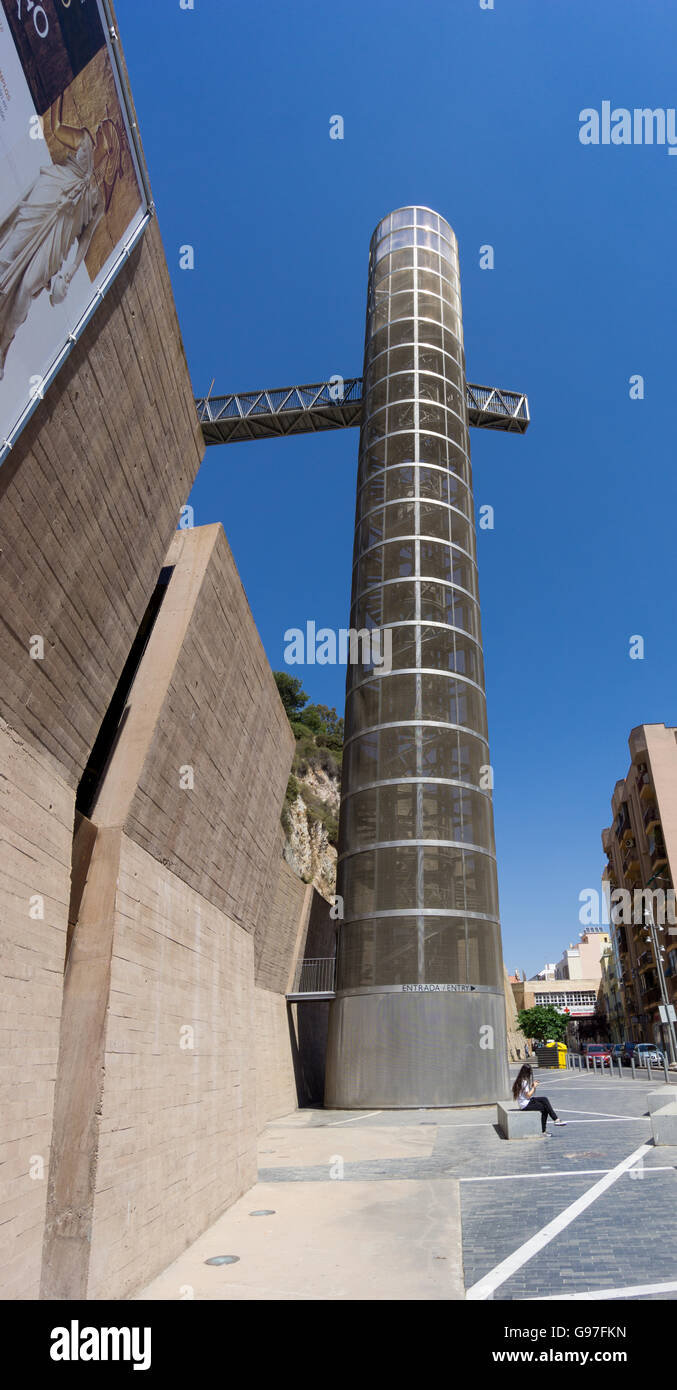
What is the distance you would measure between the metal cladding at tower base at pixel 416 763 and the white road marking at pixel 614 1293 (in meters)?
19.0

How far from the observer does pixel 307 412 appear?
45.9 meters

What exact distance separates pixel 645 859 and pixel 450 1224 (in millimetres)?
60872

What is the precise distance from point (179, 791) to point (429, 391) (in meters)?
30.4

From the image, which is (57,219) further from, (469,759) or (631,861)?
(631,861)

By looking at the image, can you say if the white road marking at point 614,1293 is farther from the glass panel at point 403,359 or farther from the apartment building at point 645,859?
the apartment building at point 645,859

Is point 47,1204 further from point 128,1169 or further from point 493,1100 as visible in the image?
point 493,1100

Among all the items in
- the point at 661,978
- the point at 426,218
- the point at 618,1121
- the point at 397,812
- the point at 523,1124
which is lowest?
the point at 618,1121

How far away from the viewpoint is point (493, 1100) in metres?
26.4

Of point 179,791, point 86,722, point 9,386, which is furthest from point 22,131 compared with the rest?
point 179,791

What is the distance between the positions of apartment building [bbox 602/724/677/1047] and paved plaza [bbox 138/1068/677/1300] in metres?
45.3

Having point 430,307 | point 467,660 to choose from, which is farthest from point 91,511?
point 430,307

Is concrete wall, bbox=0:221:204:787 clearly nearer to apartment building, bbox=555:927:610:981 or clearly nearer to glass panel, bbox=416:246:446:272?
glass panel, bbox=416:246:446:272

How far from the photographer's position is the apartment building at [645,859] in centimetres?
5975

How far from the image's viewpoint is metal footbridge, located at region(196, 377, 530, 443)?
4597 cm
